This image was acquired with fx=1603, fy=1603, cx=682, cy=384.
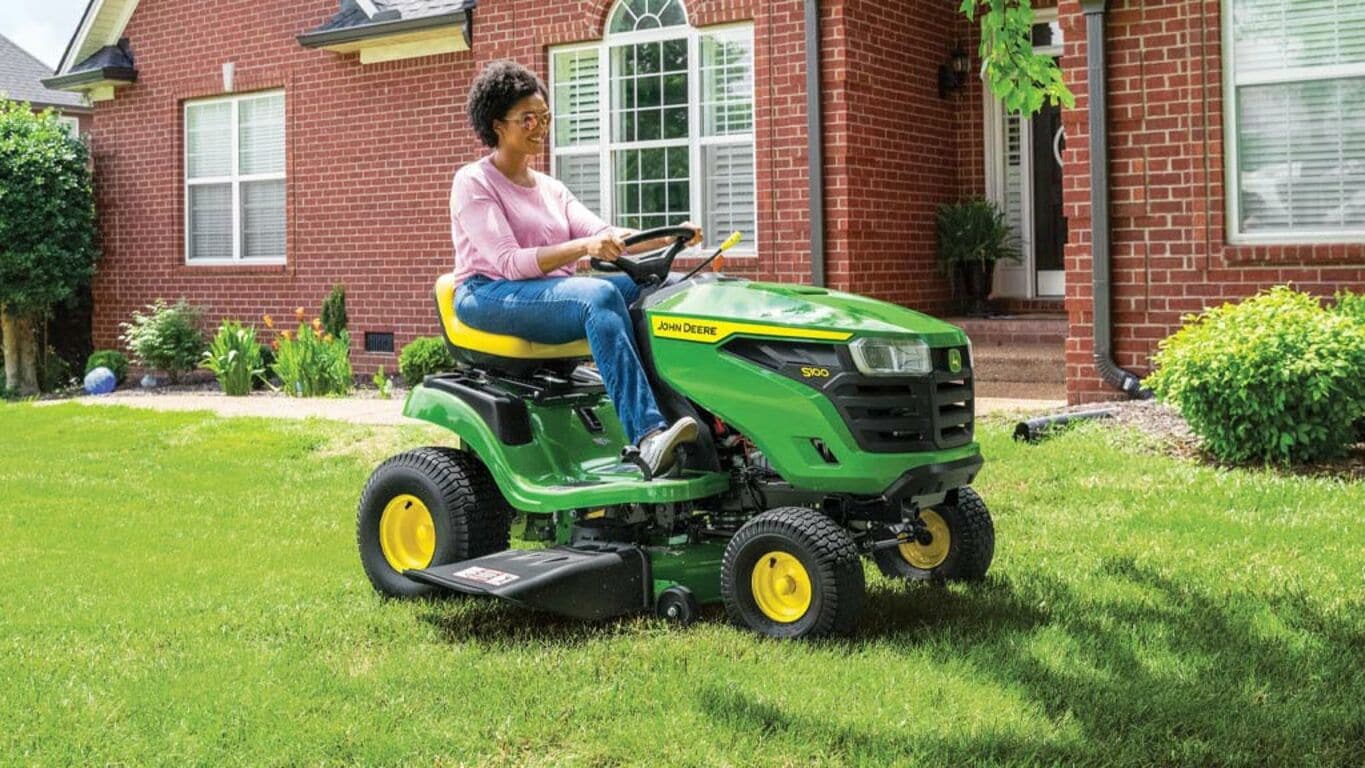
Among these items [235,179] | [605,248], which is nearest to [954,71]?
[235,179]

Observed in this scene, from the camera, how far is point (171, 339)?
1592 cm

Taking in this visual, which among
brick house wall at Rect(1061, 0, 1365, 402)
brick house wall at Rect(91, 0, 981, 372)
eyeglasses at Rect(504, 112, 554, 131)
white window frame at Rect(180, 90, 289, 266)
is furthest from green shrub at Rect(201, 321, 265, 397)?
eyeglasses at Rect(504, 112, 554, 131)

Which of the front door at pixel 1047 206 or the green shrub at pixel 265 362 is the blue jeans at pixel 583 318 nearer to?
the front door at pixel 1047 206

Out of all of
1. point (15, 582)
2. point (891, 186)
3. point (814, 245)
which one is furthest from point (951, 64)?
point (15, 582)

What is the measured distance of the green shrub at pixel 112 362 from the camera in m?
16.5

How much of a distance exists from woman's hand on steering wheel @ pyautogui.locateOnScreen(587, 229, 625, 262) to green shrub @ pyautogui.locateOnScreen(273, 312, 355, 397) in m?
9.22

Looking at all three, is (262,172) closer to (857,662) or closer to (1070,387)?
(1070,387)

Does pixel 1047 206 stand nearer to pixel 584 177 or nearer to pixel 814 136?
pixel 814 136

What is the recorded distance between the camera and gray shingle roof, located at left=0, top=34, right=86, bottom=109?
26.7 meters

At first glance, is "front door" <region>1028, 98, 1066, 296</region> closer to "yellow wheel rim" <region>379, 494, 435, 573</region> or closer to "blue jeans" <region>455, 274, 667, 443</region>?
"blue jeans" <region>455, 274, 667, 443</region>

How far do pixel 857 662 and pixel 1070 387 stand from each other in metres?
6.01

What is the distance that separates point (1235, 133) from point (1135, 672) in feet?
19.8

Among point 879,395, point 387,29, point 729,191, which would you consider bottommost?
point 879,395

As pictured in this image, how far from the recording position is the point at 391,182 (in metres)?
14.7
